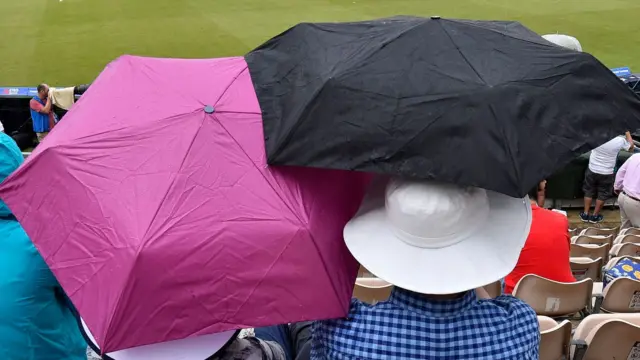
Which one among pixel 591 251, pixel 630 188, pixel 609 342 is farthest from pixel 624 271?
pixel 630 188

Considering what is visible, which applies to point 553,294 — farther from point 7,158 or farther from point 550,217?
point 7,158

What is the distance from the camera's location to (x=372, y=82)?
149 centimetres

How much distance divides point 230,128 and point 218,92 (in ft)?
0.54

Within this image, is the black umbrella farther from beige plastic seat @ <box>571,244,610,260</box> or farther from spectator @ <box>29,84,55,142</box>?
spectator @ <box>29,84,55,142</box>

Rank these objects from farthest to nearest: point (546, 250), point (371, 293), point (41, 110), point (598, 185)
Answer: point (41, 110), point (598, 185), point (546, 250), point (371, 293)

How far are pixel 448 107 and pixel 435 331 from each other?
1.73 ft

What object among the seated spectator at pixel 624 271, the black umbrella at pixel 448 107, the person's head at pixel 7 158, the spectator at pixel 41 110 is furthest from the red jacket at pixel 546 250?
the spectator at pixel 41 110

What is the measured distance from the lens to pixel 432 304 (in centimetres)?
151

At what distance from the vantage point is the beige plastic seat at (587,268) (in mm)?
4074

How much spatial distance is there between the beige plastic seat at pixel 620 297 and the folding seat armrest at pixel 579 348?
2.60ft

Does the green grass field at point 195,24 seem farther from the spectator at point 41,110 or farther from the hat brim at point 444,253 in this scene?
the hat brim at point 444,253

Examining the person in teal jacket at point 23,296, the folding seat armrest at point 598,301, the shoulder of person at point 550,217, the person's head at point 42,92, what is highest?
the person in teal jacket at point 23,296

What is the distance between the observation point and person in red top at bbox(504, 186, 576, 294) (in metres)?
3.39

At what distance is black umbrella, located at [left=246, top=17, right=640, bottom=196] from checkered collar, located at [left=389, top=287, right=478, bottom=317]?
0.31 meters
